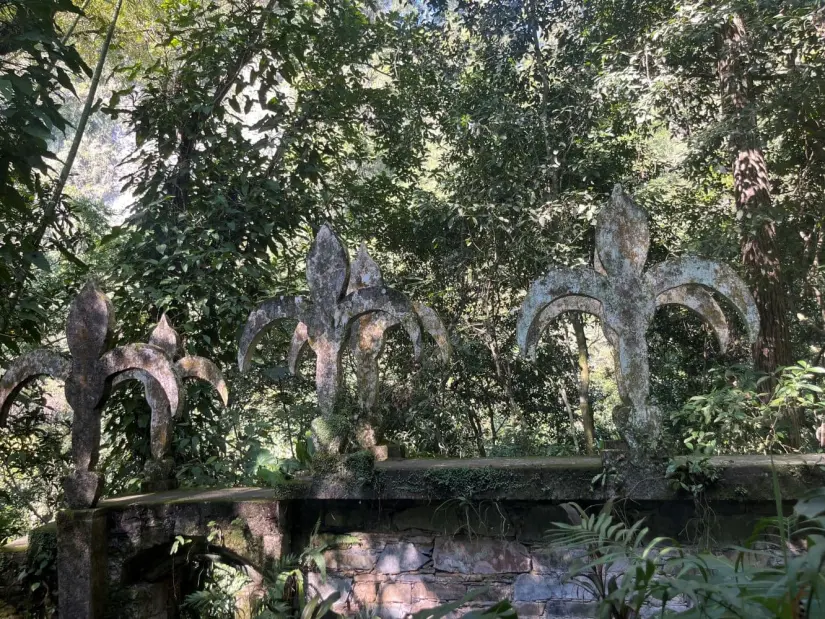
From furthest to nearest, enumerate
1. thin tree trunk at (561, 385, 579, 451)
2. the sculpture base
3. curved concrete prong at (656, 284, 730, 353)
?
thin tree trunk at (561, 385, 579, 451) < the sculpture base < curved concrete prong at (656, 284, 730, 353)

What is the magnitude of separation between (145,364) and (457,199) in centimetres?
402

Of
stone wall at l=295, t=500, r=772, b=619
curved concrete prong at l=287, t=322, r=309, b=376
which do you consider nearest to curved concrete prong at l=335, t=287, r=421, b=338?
curved concrete prong at l=287, t=322, r=309, b=376

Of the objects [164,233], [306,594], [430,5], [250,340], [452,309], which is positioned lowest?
[306,594]

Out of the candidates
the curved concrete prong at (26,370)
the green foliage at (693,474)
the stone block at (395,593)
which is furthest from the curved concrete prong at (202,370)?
the green foliage at (693,474)

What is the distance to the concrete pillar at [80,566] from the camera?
3729 mm

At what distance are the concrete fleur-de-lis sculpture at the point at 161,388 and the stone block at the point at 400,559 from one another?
128cm

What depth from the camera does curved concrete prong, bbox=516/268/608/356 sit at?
332 centimetres

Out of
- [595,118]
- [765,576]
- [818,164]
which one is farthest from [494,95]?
[765,576]

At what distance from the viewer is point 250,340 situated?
3893mm

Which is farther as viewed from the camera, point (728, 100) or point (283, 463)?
point (728, 100)

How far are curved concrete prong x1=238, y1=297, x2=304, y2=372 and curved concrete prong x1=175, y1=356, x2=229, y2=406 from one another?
0.70ft

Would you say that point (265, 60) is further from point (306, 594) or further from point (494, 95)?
point (306, 594)

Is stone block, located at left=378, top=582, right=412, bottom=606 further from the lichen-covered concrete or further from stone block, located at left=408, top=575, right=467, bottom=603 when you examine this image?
the lichen-covered concrete

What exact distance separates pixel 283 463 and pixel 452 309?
12.4ft
